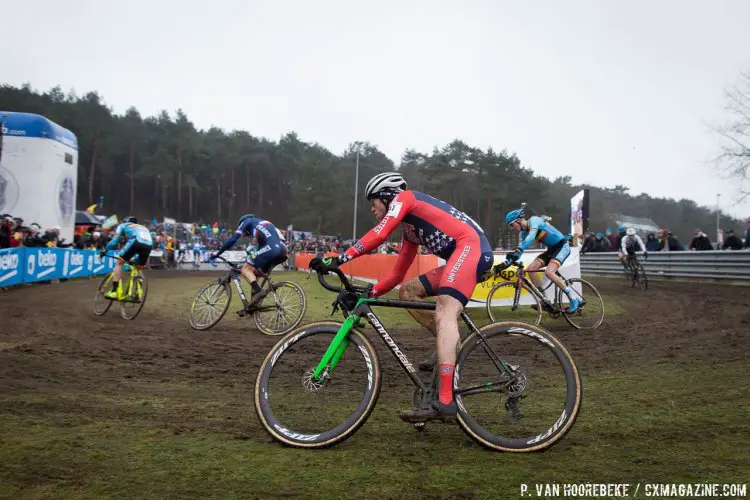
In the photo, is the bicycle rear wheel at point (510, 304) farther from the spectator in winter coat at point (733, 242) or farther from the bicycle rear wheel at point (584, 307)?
the spectator in winter coat at point (733, 242)

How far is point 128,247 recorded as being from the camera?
459 inches

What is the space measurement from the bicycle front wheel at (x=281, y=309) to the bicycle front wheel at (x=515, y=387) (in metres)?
6.50

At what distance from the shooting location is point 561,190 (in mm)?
81000

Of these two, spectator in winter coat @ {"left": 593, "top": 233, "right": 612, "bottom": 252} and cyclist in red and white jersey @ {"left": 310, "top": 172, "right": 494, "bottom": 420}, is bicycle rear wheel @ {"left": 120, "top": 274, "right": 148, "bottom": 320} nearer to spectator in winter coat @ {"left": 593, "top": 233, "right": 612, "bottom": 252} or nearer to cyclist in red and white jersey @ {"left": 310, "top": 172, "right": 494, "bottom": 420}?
cyclist in red and white jersey @ {"left": 310, "top": 172, "right": 494, "bottom": 420}

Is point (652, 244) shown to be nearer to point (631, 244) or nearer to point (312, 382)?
point (631, 244)

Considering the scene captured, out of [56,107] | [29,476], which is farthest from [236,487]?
[56,107]

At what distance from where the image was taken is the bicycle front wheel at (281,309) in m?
10.2

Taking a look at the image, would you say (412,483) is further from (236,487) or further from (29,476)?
(29,476)

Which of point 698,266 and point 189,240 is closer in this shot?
point 698,266

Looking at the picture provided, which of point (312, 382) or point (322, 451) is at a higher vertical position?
point (312, 382)

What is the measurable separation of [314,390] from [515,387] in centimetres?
146

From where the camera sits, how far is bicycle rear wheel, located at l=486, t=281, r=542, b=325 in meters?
10.7

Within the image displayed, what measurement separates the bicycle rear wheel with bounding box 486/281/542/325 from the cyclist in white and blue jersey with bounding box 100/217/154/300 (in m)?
7.27

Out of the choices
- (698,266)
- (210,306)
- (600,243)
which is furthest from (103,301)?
(600,243)
